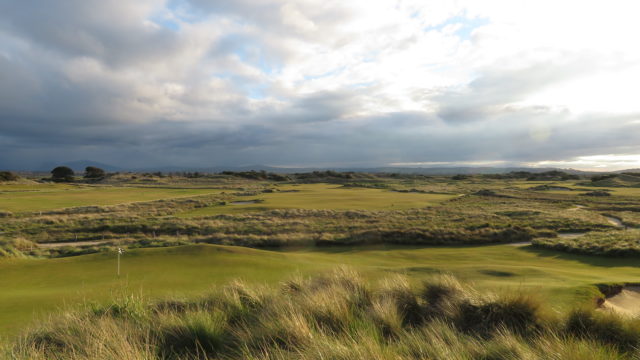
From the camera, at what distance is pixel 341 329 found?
176 inches

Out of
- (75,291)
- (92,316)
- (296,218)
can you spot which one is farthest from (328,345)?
(296,218)

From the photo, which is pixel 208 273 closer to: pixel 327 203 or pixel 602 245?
pixel 602 245

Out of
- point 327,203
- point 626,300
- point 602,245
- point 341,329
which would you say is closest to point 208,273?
point 341,329

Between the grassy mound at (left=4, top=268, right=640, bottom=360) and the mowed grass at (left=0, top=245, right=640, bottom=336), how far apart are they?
3.73 ft

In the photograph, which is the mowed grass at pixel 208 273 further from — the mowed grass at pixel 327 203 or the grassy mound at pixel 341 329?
the mowed grass at pixel 327 203

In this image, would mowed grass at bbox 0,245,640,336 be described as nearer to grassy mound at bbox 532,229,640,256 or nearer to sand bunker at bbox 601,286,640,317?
sand bunker at bbox 601,286,640,317

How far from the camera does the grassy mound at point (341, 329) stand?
134 inches

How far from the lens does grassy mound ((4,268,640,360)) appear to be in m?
3.40

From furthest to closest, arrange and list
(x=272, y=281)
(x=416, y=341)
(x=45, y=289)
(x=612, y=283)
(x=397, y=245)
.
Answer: (x=397, y=245) < (x=272, y=281) < (x=45, y=289) < (x=612, y=283) < (x=416, y=341)

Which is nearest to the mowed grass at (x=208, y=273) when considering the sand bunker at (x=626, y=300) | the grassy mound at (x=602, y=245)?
the sand bunker at (x=626, y=300)

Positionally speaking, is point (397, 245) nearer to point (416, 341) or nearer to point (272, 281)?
point (272, 281)

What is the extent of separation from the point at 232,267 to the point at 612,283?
35.0ft

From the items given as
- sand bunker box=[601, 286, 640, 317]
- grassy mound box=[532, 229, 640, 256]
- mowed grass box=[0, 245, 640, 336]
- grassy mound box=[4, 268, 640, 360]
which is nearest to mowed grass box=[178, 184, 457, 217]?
grassy mound box=[532, 229, 640, 256]

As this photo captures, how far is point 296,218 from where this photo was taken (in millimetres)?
30797
